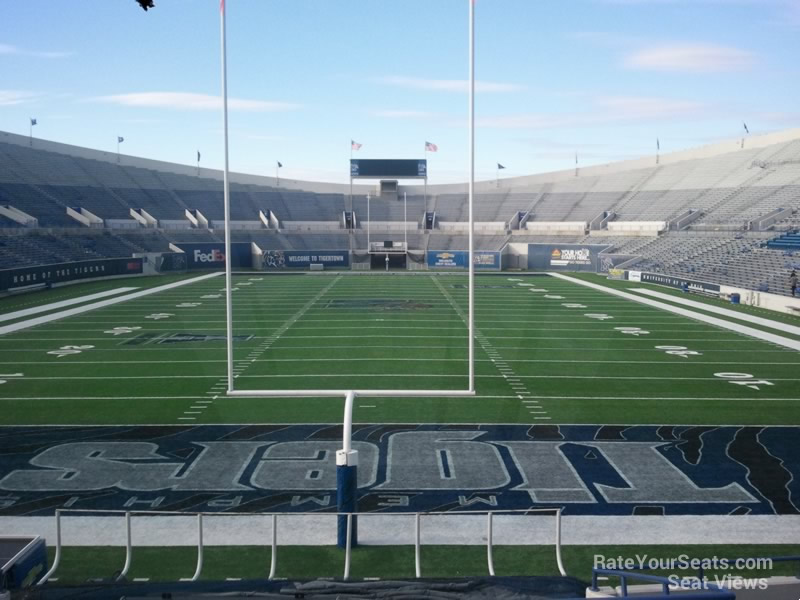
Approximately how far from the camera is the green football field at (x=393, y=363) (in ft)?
40.2

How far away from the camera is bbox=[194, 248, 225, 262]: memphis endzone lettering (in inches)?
1767

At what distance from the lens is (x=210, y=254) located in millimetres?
45500

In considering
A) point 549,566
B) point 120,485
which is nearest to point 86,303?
point 120,485

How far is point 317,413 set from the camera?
1221 centimetres

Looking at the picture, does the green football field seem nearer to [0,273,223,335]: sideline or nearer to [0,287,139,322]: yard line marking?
[0,287,139,322]: yard line marking

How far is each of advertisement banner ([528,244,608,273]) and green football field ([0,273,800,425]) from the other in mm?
17146

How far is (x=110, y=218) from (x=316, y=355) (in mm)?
34630

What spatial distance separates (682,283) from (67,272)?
2679cm

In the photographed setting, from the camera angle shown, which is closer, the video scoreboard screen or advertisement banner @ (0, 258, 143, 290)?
advertisement banner @ (0, 258, 143, 290)

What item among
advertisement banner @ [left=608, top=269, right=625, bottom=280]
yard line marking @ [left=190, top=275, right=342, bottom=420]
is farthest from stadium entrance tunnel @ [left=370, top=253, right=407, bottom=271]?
yard line marking @ [left=190, top=275, right=342, bottom=420]

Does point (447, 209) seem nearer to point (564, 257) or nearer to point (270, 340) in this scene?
point (564, 257)

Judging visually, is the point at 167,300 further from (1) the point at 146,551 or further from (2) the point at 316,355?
(1) the point at 146,551

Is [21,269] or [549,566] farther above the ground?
[21,269]

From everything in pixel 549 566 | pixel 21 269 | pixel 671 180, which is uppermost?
pixel 671 180
